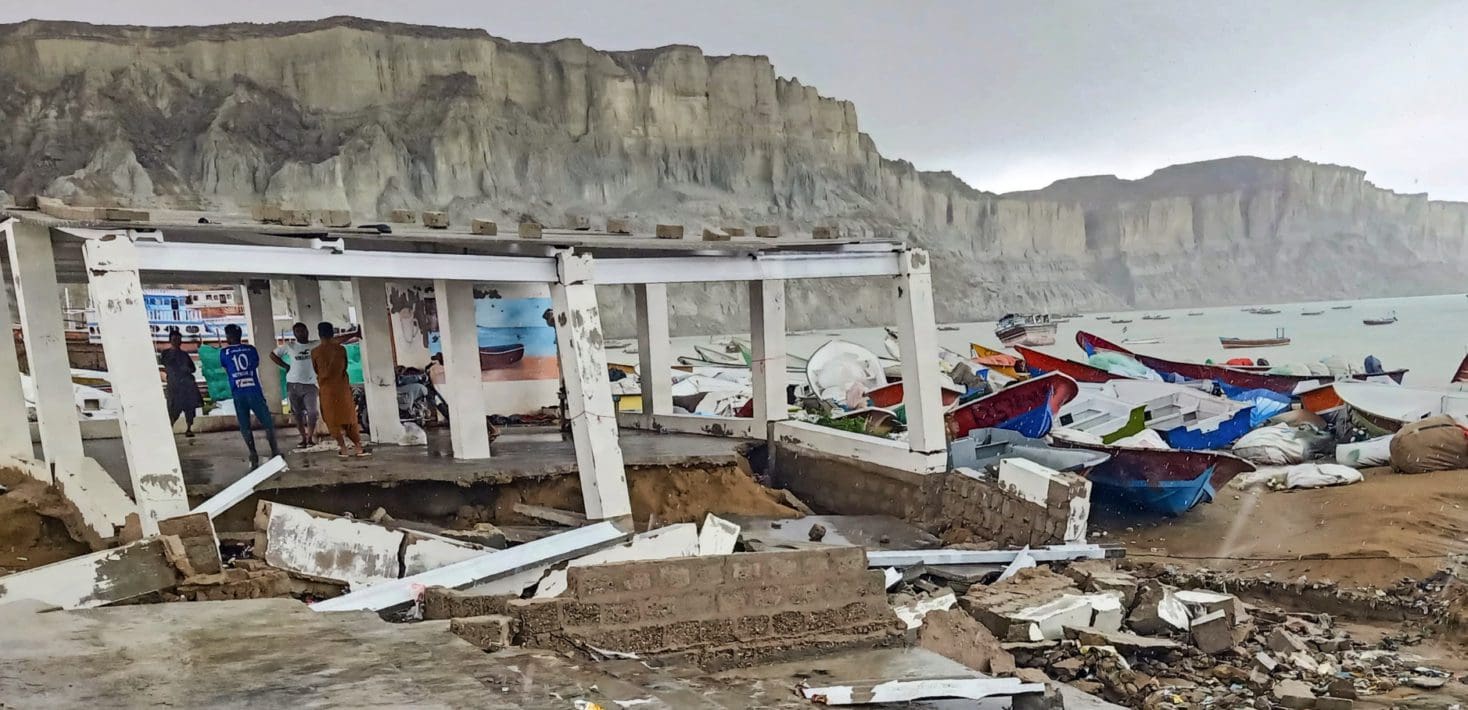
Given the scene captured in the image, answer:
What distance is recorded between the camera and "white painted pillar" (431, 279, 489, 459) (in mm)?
9969

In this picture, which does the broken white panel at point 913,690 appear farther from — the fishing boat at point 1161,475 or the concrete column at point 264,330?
the concrete column at point 264,330

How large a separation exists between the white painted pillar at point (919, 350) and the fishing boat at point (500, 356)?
7.01 metres

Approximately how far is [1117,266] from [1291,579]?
13444 cm

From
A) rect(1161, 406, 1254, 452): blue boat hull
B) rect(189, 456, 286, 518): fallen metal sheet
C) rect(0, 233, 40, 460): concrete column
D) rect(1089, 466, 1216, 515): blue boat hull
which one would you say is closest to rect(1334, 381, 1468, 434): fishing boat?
rect(1161, 406, 1254, 452): blue boat hull

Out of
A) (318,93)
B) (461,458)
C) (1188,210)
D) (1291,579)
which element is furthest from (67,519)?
(1188,210)

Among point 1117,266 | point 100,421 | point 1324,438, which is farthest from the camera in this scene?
point 1117,266

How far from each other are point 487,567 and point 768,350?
6.43m

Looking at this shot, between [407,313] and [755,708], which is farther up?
[407,313]

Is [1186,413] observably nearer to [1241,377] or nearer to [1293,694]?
[1241,377]

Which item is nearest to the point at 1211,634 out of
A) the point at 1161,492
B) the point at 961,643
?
the point at 961,643

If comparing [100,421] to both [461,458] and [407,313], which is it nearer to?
[407,313]

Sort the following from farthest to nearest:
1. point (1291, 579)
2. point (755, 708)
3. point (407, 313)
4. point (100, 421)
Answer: point (407, 313) → point (100, 421) → point (1291, 579) → point (755, 708)

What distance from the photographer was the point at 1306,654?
6.43 m

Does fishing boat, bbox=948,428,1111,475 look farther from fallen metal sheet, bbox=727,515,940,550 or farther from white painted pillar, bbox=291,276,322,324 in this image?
white painted pillar, bbox=291,276,322,324
